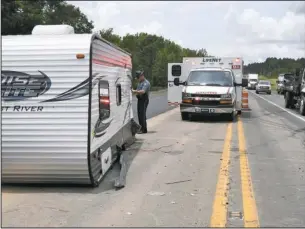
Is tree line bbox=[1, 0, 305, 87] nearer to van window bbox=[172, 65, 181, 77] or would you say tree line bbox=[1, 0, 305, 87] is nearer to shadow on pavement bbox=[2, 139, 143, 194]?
van window bbox=[172, 65, 181, 77]

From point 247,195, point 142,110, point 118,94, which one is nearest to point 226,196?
point 247,195

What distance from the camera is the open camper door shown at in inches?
807

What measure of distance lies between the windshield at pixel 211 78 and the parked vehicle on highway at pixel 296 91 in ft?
17.3

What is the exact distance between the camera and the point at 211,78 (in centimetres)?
1755

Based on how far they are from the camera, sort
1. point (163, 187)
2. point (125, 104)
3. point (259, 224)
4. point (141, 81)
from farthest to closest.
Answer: point (141, 81)
point (125, 104)
point (163, 187)
point (259, 224)

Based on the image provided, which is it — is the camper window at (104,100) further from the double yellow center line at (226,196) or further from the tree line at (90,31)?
the tree line at (90,31)

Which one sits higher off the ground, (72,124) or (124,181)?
(72,124)

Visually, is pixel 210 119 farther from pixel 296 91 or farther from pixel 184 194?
pixel 184 194

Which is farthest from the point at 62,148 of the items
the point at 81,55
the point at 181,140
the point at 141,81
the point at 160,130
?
the point at 160,130

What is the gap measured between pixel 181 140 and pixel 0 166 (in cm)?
611

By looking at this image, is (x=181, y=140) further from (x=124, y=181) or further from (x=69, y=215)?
(x=69, y=215)

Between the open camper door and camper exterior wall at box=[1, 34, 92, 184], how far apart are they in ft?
46.6

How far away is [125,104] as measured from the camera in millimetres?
9789

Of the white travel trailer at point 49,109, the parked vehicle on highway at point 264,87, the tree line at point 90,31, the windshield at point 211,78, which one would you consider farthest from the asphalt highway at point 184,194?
the parked vehicle on highway at point 264,87
